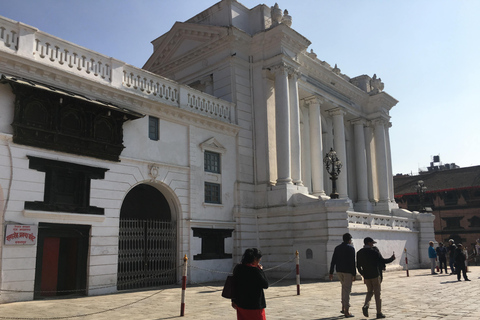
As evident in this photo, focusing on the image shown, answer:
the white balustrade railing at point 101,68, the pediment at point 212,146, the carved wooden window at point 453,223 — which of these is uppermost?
the white balustrade railing at point 101,68

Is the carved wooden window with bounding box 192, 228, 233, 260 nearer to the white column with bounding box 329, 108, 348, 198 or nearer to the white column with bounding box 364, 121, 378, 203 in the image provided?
the white column with bounding box 329, 108, 348, 198

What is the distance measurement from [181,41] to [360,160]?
16.9 metres

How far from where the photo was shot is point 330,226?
71.3 feet

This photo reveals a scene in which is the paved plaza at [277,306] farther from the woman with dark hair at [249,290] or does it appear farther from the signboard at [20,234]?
the woman with dark hair at [249,290]

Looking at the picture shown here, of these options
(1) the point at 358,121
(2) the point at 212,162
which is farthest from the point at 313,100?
(2) the point at 212,162

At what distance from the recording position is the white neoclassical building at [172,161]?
49.2 ft

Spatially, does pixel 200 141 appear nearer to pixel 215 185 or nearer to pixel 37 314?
pixel 215 185

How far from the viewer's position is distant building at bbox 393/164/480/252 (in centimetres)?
5328

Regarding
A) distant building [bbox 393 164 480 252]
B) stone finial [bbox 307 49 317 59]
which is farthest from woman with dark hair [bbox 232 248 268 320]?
distant building [bbox 393 164 480 252]

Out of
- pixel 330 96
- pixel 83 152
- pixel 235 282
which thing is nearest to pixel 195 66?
pixel 330 96

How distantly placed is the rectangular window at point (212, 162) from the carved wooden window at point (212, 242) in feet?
10.1

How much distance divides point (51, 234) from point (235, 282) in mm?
10596

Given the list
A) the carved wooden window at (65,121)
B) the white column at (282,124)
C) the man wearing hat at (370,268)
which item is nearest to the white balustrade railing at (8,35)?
the carved wooden window at (65,121)

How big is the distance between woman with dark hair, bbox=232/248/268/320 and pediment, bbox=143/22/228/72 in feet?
65.4
